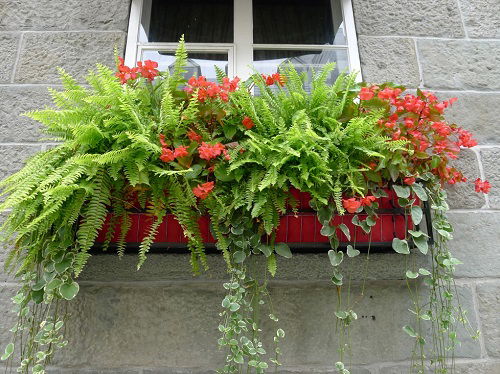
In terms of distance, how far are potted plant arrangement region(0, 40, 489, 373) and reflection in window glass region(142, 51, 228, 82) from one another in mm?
669

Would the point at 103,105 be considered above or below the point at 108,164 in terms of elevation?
above

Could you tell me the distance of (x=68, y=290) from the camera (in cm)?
153

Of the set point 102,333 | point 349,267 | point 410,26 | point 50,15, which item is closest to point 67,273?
point 102,333

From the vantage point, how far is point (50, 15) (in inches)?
97.6

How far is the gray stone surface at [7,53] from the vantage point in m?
2.33

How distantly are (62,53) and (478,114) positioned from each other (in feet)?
7.53

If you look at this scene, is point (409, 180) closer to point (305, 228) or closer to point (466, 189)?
point (305, 228)

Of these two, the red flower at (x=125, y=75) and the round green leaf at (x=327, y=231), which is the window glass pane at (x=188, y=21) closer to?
the red flower at (x=125, y=75)

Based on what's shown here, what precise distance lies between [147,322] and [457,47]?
7.29 ft

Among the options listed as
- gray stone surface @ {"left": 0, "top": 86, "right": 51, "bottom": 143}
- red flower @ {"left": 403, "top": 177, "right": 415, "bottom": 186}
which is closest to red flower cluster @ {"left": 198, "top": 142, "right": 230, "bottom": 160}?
red flower @ {"left": 403, "top": 177, "right": 415, "bottom": 186}

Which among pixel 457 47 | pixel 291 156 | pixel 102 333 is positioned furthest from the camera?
pixel 457 47

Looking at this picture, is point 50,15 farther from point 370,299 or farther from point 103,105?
point 370,299

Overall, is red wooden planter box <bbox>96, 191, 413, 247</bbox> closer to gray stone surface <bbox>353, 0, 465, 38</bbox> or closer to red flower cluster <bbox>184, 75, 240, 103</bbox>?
red flower cluster <bbox>184, 75, 240, 103</bbox>

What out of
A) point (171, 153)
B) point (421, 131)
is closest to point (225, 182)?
point (171, 153)
